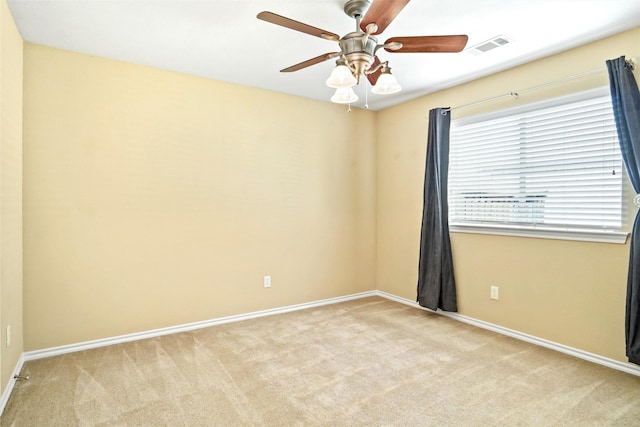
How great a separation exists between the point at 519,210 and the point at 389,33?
191 cm

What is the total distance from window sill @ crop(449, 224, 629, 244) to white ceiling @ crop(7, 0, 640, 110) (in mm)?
1276

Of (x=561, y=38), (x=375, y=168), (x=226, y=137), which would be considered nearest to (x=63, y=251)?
(x=226, y=137)

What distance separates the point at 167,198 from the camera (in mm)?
3250

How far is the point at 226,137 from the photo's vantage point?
3561 millimetres

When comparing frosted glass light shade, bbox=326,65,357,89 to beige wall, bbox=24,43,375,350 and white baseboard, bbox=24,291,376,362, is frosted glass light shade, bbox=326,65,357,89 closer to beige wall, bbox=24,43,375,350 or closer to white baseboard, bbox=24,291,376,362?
beige wall, bbox=24,43,375,350

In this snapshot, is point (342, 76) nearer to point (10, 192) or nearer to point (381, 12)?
point (381, 12)

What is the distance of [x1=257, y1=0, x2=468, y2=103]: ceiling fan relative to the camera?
1.72m

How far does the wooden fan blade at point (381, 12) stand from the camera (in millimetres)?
1620

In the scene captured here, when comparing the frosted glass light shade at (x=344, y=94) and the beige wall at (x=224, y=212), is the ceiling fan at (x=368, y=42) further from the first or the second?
the beige wall at (x=224, y=212)

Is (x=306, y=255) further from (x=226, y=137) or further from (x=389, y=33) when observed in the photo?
(x=389, y=33)

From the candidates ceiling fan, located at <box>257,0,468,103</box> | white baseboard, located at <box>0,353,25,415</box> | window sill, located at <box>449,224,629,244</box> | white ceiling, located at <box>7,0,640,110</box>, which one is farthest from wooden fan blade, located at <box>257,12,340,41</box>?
white baseboard, located at <box>0,353,25,415</box>

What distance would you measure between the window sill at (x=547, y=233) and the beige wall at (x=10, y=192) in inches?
144

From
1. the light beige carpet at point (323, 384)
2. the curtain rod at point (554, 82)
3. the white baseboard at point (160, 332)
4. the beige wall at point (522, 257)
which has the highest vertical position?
the curtain rod at point (554, 82)

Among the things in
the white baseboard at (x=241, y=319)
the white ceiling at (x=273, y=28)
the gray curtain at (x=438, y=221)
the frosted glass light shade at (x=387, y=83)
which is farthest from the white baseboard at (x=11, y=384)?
the gray curtain at (x=438, y=221)
